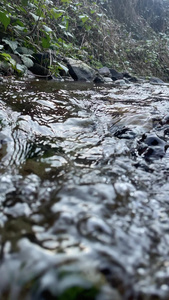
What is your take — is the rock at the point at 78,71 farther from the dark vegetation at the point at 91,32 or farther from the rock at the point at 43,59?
the rock at the point at 43,59

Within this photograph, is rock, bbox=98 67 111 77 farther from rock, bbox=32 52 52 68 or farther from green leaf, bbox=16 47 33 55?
green leaf, bbox=16 47 33 55

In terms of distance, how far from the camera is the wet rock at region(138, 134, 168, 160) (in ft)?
3.88

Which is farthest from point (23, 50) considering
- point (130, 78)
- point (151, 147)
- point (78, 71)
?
point (130, 78)

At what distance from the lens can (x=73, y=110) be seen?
186 cm

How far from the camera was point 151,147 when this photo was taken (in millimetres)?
1259

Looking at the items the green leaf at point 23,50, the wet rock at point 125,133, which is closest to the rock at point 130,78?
the green leaf at point 23,50

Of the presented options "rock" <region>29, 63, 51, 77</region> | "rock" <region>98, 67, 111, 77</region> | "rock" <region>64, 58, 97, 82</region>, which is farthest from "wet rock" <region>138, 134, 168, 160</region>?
"rock" <region>98, 67, 111, 77</region>

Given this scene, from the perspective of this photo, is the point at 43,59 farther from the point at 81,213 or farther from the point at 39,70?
the point at 81,213

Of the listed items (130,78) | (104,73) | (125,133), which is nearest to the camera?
(125,133)

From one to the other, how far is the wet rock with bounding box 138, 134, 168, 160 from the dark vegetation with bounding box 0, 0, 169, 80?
1992 mm

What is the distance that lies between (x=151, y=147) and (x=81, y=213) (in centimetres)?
75

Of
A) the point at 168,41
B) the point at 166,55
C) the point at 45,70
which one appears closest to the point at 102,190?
the point at 45,70

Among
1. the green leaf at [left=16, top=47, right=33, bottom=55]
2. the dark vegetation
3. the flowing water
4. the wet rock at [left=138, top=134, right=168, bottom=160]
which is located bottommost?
the flowing water

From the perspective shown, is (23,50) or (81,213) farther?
(23,50)
